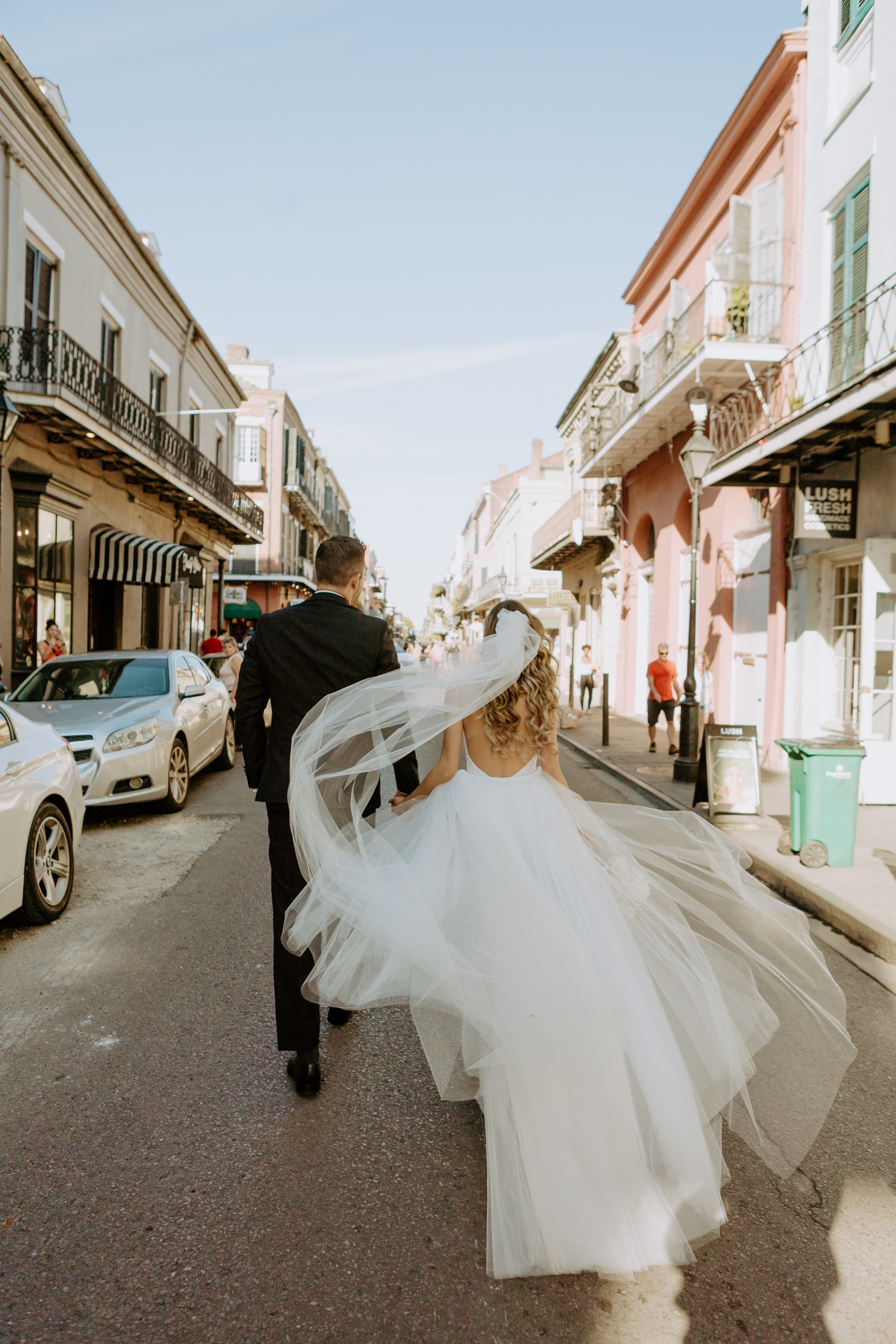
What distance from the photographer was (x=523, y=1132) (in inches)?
95.3

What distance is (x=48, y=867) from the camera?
5.38m

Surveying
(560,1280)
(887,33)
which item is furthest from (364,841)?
(887,33)

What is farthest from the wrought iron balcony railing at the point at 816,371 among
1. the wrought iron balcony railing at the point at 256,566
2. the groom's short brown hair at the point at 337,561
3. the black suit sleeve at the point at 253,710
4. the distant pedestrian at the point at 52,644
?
the wrought iron balcony railing at the point at 256,566

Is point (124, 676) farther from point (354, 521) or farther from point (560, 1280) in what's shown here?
point (354, 521)

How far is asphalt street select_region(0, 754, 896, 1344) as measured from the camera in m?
2.27

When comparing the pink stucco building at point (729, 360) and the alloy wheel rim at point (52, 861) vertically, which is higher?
the pink stucco building at point (729, 360)

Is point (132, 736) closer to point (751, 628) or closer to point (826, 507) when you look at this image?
point (826, 507)

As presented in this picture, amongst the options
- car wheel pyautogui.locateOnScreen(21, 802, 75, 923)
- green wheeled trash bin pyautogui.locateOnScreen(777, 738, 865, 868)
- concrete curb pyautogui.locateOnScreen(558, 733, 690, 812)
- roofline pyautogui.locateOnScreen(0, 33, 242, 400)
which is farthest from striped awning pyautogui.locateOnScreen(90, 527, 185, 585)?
green wheeled trash bin pyautogui.locateOnScreen(777, 738, 865, 868)

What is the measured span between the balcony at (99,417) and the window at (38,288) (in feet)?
1.91

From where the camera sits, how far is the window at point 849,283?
1084cm

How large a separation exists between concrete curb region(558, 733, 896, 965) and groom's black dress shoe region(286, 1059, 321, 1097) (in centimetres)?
227

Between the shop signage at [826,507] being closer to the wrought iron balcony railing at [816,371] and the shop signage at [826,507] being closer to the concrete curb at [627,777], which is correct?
the wrought iron balcony railing at [816,371]

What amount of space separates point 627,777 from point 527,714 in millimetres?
8965

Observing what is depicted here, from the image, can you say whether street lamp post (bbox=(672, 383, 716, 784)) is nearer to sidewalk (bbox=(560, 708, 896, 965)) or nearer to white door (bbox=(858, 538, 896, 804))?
sidewalk (bbox=(560, 708, 896, 965))
